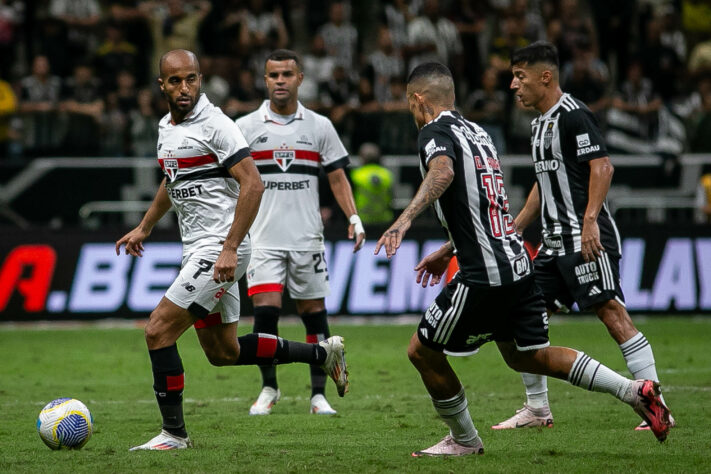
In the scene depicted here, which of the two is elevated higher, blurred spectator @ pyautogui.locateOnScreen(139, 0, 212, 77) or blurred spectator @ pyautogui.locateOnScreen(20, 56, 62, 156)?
blurred spectator @ pyautogui.locateOnScreen(139, 0, 212, 77)

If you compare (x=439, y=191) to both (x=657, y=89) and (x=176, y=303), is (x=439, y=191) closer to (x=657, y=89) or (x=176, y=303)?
(x=176, y=303)

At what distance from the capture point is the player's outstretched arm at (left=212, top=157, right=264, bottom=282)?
6770mm

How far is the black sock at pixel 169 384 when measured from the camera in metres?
7.03

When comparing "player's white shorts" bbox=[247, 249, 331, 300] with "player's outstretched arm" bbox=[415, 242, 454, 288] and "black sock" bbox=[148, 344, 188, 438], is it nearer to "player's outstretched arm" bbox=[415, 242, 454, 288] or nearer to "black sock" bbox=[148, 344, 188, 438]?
"black sock" bbox=[148, 344, 188, 438]

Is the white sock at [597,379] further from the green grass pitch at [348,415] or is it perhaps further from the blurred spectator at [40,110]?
the blurred spectator at [40,110]

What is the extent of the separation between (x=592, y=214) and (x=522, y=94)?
1.08 meters

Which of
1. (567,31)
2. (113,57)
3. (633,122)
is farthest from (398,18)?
(113,57)

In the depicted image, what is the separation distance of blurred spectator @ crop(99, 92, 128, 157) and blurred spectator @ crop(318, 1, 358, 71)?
168 inches

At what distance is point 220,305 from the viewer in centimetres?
735

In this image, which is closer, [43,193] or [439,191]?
[439,191]

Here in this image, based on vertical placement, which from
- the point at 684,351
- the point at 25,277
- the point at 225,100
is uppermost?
the point at 225,100

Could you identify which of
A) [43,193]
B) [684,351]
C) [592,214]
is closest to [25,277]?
[43,193]

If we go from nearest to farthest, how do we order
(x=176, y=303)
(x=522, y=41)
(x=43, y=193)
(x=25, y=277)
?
(x=176, y=303)
(x=25, y=277)
(x=43, y=193)
(x=522, y=41)

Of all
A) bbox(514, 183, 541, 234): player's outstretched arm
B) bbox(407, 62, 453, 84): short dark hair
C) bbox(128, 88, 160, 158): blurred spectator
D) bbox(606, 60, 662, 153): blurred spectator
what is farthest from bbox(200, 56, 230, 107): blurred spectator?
bbox(407, 62, 453, 84): short dark hair
